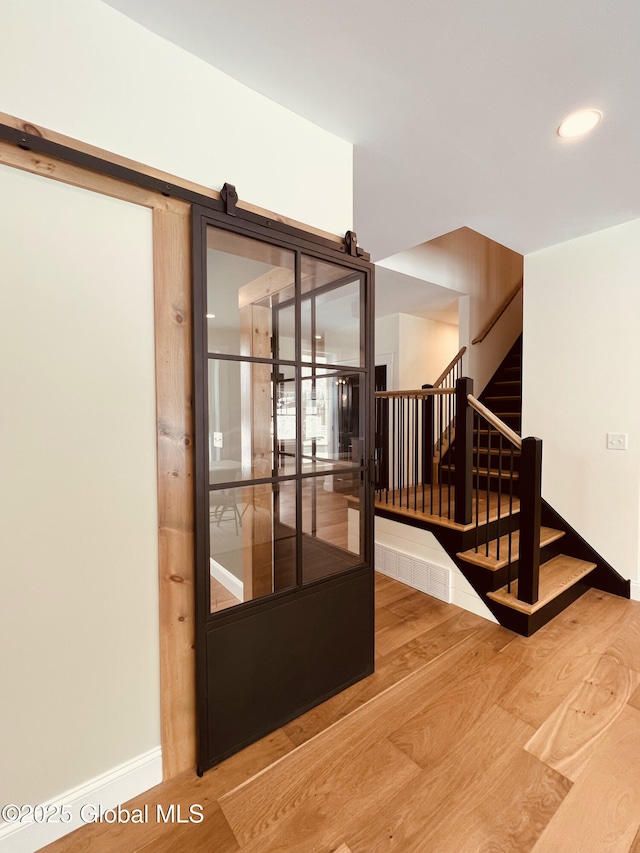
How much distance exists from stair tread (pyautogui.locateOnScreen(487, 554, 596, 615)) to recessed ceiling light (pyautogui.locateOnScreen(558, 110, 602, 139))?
261 cm

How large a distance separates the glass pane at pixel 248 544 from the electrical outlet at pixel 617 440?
2.65m

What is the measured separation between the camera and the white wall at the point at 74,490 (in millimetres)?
1158

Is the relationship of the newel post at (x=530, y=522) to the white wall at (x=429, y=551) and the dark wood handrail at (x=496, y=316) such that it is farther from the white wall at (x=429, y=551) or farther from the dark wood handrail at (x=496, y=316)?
the dark wood handrail at (x=496, y=316)

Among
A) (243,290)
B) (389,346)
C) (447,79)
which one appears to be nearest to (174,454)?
(243,290)

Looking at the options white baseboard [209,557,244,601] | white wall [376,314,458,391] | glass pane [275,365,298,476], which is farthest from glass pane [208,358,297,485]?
white wall [376,314,458,391]

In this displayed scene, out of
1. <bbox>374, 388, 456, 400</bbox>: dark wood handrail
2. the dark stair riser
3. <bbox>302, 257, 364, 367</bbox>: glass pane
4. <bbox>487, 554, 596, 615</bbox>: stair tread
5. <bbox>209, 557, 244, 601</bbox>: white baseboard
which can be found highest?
<bbox>302, 257, 364, 367</bbox>: glass pane

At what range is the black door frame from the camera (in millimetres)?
1453

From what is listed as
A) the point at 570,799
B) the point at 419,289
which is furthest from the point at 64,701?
the point at 419,289

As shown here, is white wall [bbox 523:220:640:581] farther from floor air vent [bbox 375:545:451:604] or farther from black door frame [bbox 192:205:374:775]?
black door frame [bbox 192:205:374:775]

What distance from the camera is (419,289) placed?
4.53m

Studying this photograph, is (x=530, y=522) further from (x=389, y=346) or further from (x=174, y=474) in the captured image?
(x=389, y=346)

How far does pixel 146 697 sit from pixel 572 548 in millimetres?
3234

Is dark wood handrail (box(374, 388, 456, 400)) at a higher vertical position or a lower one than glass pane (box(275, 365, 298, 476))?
higher

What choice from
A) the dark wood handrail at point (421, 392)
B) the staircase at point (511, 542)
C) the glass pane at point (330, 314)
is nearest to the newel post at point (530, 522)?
the staircase at point (511, 542)
